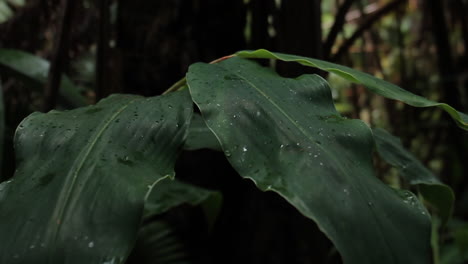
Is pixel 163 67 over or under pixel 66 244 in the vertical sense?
under

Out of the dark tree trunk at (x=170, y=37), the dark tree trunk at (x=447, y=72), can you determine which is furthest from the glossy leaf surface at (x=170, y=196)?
the dark tree trunk at (x=447, y=72)

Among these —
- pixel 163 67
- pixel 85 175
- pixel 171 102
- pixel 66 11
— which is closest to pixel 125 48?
pixel 163 67

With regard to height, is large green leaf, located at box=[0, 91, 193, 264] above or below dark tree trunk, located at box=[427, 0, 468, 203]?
above

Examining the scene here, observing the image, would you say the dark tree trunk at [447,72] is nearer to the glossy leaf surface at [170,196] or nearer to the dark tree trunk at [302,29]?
the dark tree trunk at [302,29]

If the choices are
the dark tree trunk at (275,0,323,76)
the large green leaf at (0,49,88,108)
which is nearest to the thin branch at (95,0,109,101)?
the large green leaf at (0,49,88,108)

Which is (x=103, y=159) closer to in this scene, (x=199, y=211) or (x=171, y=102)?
(x=171, y=102)

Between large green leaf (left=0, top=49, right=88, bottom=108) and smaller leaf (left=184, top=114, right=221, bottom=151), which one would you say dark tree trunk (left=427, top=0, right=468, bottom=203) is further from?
large green leaf (left=0, top=49, right=88, bottom=108)
